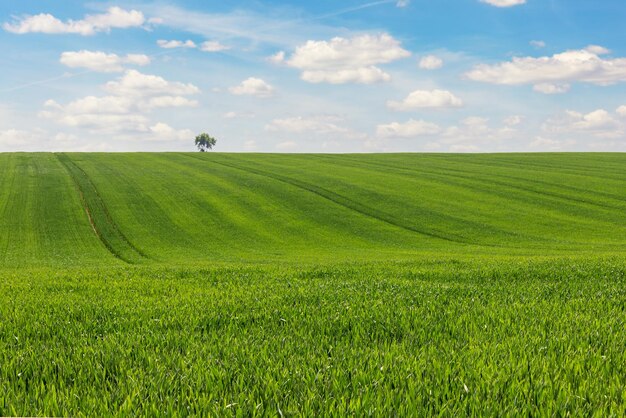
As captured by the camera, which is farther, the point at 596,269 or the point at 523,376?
the point at 596,269

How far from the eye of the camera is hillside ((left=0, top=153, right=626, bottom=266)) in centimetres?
3497

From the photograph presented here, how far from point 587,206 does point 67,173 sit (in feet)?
195

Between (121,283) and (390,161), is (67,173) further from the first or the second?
(121,283)

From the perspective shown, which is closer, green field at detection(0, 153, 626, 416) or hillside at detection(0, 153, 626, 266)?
green field at detection(0, 153, 626, 416)

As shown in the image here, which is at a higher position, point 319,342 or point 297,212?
point 319,342

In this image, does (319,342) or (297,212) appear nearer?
(319,342)

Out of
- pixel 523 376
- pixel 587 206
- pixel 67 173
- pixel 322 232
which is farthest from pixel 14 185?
pixel 523 376

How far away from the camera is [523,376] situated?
481 cm

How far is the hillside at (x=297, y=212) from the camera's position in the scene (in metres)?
35.0

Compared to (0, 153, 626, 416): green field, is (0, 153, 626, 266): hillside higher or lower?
lower

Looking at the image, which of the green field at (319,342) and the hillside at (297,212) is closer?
the green field at (319,342)

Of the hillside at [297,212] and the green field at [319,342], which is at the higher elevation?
the green field at [319,342]

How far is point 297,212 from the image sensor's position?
4766cm

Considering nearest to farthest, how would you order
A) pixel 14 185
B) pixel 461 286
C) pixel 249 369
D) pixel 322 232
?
pixel 249 369
pixel 461 286
pixel 322 232
pixel 14 185
